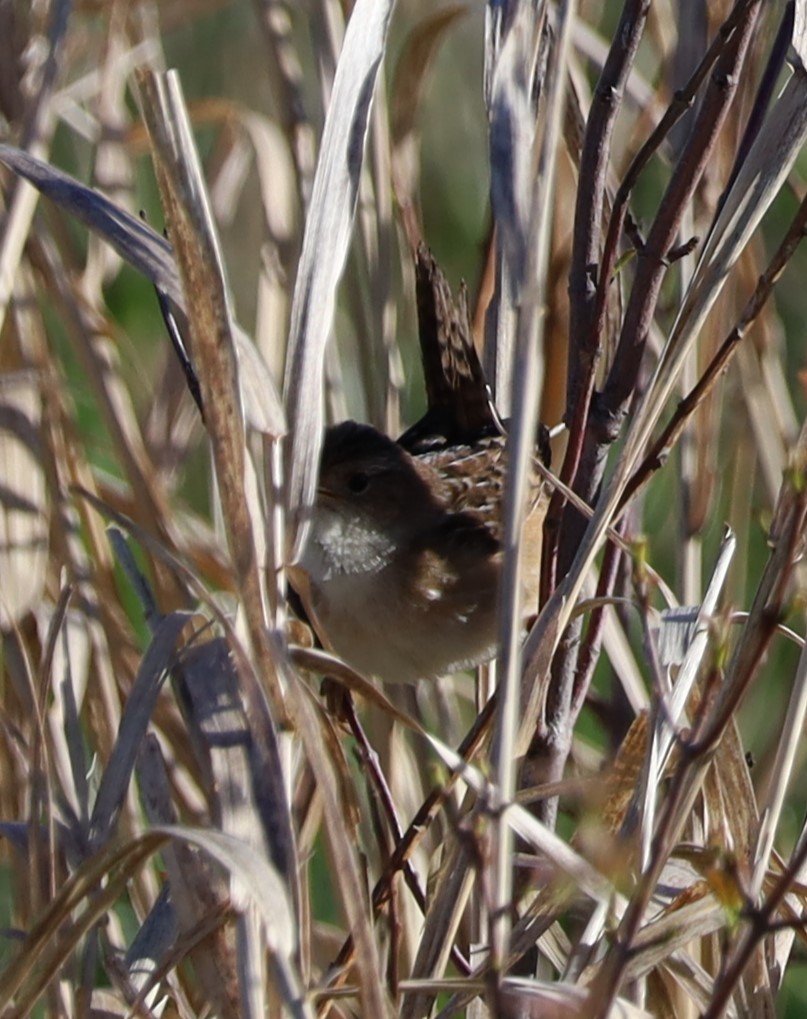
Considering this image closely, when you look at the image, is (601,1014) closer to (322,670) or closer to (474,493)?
(322,670)

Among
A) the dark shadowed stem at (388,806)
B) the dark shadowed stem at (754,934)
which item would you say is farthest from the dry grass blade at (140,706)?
the dark shadowed stem at (754,934)

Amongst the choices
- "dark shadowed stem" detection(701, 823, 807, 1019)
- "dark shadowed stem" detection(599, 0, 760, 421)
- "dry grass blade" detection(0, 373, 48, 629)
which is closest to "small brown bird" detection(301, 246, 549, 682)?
"dry grass blade" detection(0, 373, 48, 629)

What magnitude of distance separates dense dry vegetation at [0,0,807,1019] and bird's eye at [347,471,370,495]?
94 mm

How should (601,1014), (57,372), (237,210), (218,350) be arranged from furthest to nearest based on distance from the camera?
(237,210), (57,372), (218,350), (601,1014)

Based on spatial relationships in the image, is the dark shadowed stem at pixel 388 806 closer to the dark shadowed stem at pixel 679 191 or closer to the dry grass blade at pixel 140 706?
the dry grass blade at pixel 140 706

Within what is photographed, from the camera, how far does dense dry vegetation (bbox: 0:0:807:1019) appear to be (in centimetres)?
124

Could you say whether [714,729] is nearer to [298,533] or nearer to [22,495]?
[298,533]

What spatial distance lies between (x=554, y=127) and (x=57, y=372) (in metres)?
1.20

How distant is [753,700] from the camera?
2.67m

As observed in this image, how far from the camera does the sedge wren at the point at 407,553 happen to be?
2.15 metres

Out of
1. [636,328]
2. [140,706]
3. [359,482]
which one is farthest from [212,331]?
[359,482]

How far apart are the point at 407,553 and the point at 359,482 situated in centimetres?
13

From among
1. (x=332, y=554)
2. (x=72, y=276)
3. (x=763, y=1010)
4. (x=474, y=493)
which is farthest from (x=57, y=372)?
(x=763, y=1010)

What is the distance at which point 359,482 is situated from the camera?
2340mm
